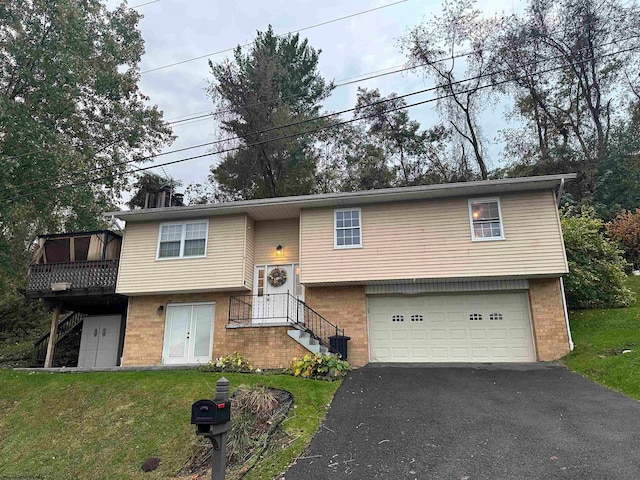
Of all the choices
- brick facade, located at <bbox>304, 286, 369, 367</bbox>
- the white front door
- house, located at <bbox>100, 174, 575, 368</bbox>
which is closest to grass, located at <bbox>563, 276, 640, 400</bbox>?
house, located at <bbox>100, 174, 575, 368</bbox>

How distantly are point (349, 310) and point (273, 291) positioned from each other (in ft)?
8.73

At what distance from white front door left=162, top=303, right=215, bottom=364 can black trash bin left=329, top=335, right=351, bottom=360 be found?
398cm

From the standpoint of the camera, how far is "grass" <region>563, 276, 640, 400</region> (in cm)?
810

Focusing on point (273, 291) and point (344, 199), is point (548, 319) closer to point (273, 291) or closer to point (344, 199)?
point (344, 199)

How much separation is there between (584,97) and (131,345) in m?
28.1

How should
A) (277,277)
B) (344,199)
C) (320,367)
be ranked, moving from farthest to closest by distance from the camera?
(277,277) → (344,199) → (320,367)

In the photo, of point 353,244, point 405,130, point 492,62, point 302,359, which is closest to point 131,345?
point 302,359

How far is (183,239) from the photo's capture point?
12.8 m

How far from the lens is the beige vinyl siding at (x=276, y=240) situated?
13062mm

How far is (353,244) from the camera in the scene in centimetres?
1174

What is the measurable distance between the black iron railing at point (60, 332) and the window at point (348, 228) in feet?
37.3

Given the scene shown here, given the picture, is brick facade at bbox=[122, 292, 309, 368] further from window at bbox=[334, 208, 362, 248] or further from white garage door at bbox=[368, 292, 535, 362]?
window at bbox=[334, 208, 362, 248]

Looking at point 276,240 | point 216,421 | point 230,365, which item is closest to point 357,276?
point 276,240

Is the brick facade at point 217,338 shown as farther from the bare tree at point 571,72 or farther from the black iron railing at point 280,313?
the bare tree at point 571,72
